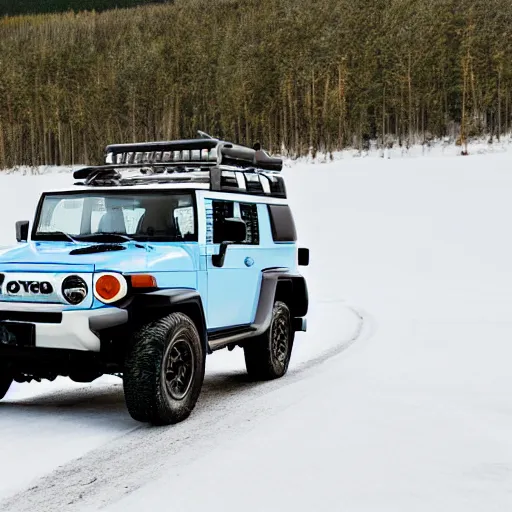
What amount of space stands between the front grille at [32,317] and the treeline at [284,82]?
5162 centimetres

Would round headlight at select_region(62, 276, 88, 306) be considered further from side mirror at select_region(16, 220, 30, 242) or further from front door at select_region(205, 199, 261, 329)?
side mirror at select_region(16, 220, 30, 242)

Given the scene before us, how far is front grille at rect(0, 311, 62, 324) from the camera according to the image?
19.3ft

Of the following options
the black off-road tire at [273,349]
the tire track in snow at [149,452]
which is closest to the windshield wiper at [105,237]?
the tire track in snow at [149,452]

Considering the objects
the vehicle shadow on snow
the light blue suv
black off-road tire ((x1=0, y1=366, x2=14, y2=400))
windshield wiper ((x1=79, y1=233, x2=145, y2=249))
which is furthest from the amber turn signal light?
black off-road tire ((x1=0, y1=366, x2=14, y2=400))

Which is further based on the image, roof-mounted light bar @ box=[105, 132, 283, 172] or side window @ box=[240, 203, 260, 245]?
side window @ box=[240, 203, 260, 245]

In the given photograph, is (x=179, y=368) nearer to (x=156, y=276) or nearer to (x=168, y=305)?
(x=168, y=305)

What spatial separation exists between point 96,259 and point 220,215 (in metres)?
1.79

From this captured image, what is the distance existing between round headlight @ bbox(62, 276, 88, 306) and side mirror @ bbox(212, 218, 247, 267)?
153 cm

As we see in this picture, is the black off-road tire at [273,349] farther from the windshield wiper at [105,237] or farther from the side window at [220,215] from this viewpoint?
the windshield wiper at [105,237]

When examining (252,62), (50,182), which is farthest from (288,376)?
(252,62)

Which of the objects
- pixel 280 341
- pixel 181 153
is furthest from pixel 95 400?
pixel 181 153

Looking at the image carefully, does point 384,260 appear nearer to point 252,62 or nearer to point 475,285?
point 475,285

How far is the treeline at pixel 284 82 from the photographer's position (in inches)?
2355

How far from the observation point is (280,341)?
878 centimetres
